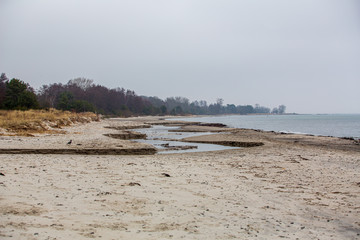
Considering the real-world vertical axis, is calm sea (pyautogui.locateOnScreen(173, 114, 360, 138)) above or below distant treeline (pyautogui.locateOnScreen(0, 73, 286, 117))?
below

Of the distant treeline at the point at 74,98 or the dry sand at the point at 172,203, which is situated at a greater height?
the distant treeline at the point at 74,98

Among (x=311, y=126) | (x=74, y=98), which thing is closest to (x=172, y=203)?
(x=311, y=126)

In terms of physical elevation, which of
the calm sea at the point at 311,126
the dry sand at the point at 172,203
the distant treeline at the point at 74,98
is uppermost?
the distant treeline at the point at 74,98

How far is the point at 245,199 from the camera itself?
6770mm

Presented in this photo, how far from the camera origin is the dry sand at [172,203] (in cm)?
457

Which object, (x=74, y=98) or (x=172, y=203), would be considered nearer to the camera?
(x=172, y=203)

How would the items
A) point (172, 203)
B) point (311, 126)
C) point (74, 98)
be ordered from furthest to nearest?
point (74, 98) < point (311, 126) < point (172, 203)

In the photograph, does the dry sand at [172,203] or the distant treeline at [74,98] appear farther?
the distant treeline at [74,98]

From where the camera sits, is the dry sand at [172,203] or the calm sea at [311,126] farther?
the calm sea at [311,126]

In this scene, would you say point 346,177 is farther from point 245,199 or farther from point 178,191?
point 178,191

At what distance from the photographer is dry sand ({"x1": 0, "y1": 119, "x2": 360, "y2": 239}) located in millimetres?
4566

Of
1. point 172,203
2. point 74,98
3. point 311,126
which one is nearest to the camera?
point 172,203

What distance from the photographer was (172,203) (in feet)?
20.1

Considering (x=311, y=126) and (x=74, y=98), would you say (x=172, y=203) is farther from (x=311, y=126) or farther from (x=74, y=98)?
(x=74, y=98)
